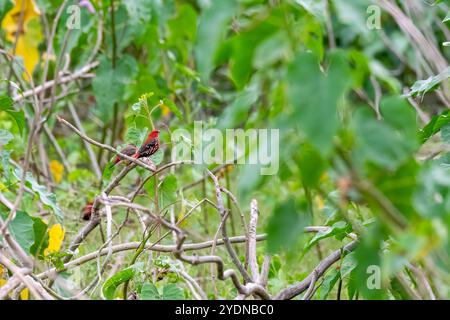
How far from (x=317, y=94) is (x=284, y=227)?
0.17 meters

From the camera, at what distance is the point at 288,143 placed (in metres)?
0.90

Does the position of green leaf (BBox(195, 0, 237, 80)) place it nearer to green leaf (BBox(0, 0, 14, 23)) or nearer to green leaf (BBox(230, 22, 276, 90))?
green leaf (BBox(230, 22, 276, 90))

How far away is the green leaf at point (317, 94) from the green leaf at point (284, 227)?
124mm

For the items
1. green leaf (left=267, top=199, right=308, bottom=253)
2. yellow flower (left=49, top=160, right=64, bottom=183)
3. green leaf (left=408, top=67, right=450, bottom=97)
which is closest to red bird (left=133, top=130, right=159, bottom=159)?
green leaf (left=408, top=67, right=450, bottom=97)

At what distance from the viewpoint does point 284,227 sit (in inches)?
35.6

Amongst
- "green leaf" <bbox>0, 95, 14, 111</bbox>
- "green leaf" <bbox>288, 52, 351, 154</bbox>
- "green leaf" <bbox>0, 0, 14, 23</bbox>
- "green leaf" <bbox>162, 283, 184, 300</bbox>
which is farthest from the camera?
"green leaf" <bbox>0, 0, 14, 23</bbox>

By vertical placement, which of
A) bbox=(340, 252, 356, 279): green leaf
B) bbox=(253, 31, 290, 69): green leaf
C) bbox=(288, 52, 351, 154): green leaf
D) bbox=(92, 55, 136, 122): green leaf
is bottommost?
bbox=(340, 252, 356, 279): green leaf

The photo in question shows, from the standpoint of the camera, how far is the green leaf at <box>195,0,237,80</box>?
865 mm

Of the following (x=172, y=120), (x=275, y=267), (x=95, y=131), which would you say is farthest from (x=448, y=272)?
(x=95, y=131)

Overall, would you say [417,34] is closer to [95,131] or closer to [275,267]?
[275,267]

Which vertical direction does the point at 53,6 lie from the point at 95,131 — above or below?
above

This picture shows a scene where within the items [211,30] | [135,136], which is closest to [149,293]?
[135,136]

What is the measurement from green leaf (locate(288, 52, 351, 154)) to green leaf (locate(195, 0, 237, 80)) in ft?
0.30
